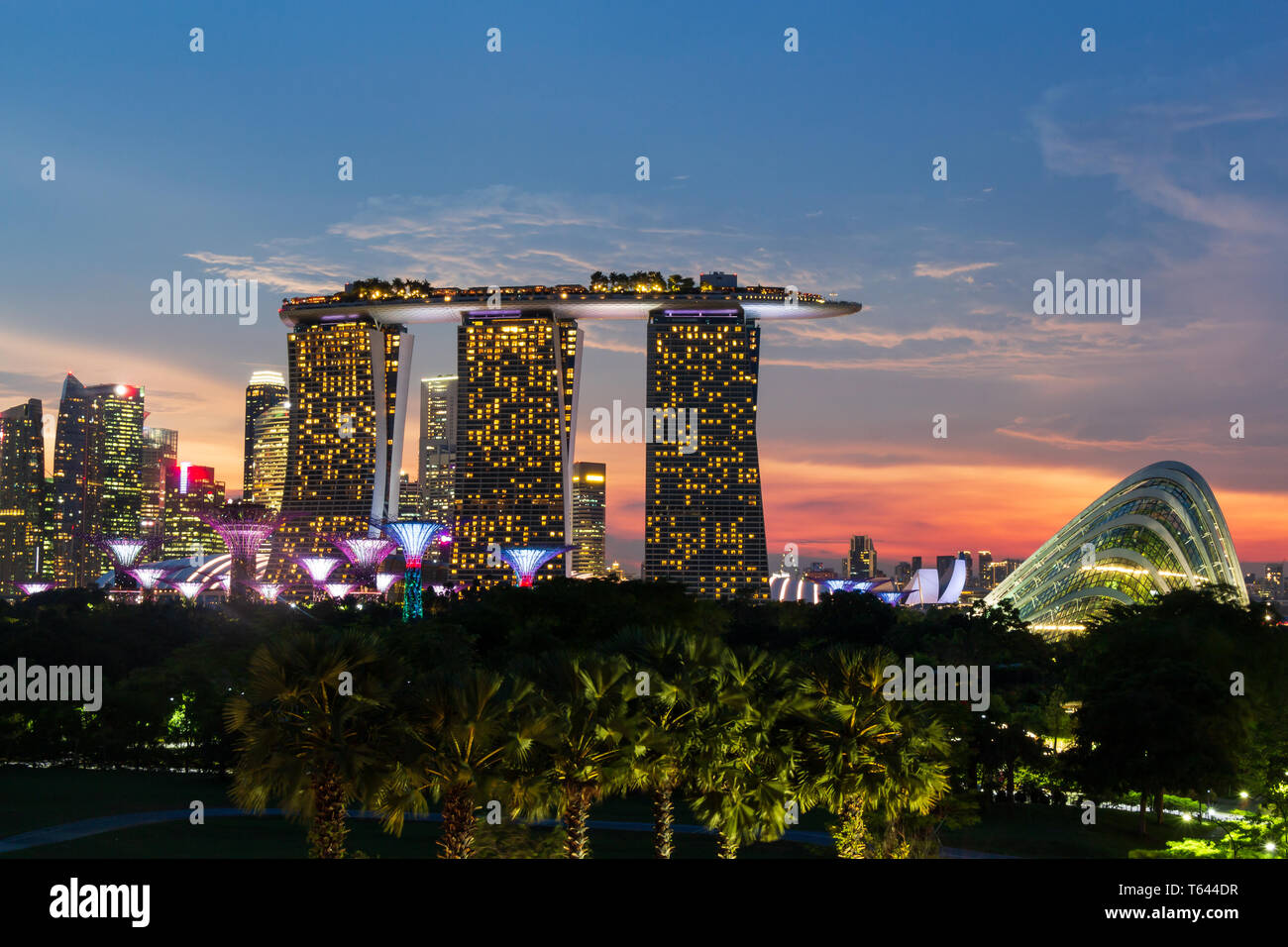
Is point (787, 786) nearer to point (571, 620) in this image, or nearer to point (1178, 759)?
point (1178, 759)

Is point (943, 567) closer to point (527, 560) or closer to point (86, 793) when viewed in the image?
point (527, 560)

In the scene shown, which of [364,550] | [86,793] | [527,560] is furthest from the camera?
[527,560]

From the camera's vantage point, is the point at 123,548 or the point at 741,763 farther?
the point at 123,548

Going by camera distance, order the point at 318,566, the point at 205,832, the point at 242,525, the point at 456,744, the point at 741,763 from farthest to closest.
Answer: the point at 318,566 → the point at 242,525 → the point at 205,832 → the point at 741,763 → the point at 456,744

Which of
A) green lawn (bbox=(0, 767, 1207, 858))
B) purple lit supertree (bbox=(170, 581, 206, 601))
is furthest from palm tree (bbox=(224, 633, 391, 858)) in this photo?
purple lit supertree (bbox=(170, 581, 206, 601))

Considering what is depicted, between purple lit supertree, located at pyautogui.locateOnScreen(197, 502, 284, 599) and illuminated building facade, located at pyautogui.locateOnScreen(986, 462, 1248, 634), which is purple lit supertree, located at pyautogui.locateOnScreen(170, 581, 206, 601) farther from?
illuminated building facade, located at pyautogui.locateOnScreen(986, 462, 1248, 634)

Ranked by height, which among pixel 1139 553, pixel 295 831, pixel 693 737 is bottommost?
pixel 295 831

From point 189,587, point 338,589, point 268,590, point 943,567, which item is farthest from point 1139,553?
point 189,587

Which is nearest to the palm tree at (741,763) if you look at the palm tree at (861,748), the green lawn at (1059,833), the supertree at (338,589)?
the palm tree at (861,748)
